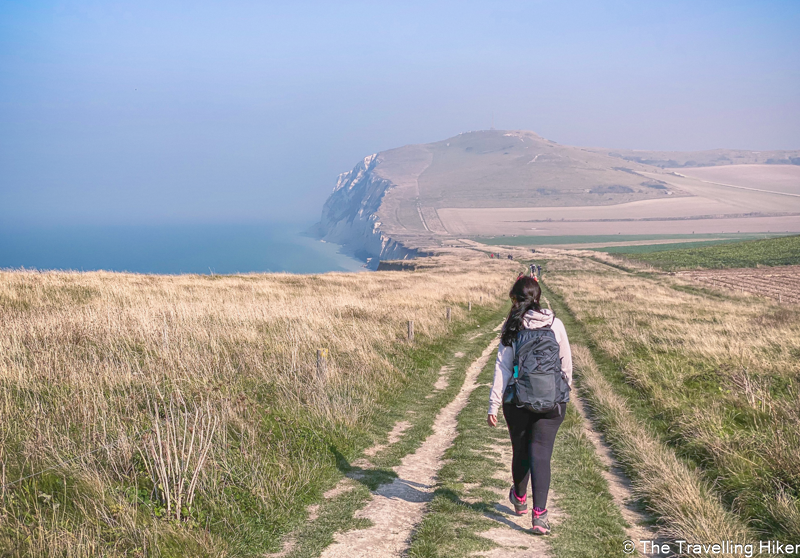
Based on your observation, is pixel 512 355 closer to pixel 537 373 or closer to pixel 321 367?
pixel 537 373

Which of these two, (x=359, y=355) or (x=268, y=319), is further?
(x=268, y=319)

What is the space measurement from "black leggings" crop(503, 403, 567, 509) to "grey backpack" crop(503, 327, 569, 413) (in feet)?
0.53

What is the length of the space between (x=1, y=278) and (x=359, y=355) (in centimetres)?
1315

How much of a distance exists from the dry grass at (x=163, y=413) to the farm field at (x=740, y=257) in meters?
63.6

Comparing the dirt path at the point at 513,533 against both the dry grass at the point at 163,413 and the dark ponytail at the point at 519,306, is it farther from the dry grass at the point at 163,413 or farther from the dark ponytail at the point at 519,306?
the dry grass at the point at 163,413

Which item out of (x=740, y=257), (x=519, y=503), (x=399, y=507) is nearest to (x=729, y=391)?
(x=519, y=503)

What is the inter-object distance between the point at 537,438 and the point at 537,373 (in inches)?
27.5

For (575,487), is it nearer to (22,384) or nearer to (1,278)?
(22,384)

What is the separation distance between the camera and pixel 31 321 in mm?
11539

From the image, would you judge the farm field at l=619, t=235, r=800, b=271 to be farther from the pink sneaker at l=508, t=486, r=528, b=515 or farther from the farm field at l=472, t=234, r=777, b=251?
the farm field at l=472, t=234, r=777, b=251

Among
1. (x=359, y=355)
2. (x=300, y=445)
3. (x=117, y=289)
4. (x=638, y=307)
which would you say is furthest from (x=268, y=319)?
(x=638, y=307)

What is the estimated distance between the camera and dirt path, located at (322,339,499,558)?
17.0 ft

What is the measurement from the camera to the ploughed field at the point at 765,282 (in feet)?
117

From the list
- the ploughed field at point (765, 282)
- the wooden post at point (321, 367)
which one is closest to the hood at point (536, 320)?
the wooden post at point (321, 367)
